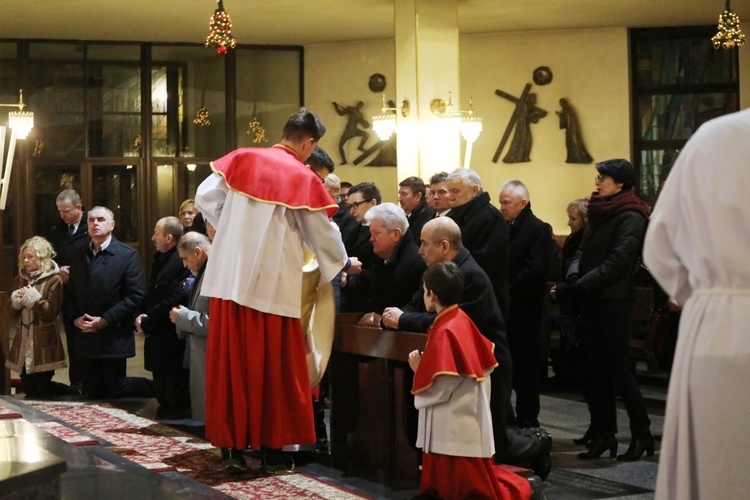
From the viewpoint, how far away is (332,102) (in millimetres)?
14578

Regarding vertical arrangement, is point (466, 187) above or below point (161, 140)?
below

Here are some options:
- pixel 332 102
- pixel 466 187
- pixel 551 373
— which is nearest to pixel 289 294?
pixel 466 187

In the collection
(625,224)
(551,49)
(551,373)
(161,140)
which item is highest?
(551,49)

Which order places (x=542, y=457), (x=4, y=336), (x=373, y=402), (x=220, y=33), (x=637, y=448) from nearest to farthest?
(x=542, y=457)
(x=373, y=402)
(x=637, y=448)
(x=4, y=336)
(x=220, y=33)

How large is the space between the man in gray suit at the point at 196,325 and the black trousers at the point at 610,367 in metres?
2.20

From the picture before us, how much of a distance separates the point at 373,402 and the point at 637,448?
4.89 feet

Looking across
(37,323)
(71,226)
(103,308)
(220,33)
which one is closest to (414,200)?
(103,308)

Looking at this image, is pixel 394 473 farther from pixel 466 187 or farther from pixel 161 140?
pixel 161 140

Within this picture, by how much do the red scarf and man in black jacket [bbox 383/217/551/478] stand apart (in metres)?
1.37

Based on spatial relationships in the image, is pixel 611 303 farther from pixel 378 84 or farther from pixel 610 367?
pixel 378 84

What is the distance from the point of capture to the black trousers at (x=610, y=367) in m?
6.04

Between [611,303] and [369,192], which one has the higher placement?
[369,192]

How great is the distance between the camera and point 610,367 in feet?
20.0

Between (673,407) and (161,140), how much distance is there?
12404 millimetres
